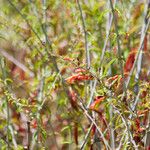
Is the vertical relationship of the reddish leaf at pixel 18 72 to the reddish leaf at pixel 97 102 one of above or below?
above

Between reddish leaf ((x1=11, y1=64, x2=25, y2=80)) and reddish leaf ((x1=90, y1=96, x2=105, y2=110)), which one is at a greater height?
reddish leaf ((x1=11, y1=64, x2=25, y2=80))

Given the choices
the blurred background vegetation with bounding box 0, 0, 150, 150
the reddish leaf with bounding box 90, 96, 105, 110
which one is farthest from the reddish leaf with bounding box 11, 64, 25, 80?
the reddish leaf with bounding box 90, 96, 105, 110

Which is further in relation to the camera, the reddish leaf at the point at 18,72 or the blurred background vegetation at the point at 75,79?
the reddish leaf at the point at 18,72

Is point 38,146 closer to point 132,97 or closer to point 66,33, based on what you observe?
point 132,97

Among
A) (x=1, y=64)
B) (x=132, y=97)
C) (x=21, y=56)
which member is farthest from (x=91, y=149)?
(x=21, y=56)

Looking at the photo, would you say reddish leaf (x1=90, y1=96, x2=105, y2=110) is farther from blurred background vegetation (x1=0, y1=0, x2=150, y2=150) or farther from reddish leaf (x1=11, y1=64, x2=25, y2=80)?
reddish leaf (x1=11, y1=64, x2=25, y2=80)

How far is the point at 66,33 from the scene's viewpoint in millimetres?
3426

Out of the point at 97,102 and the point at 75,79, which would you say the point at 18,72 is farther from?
the point at 97,102

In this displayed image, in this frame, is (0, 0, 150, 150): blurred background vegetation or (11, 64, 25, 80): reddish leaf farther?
(11, 64, 25, 80): reddish leaf

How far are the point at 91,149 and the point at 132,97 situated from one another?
36 centimetres

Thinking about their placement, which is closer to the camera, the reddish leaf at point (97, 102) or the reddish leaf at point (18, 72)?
the reddish leaf at point (97, 102)

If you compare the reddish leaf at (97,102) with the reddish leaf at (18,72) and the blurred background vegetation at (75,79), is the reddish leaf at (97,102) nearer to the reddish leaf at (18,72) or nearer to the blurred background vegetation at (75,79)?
the blurred background vegetation at (75,79)

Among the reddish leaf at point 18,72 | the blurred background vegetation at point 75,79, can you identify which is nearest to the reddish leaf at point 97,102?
the blurred background vegetation at point 75,79

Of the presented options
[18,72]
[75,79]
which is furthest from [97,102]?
[18,72]
